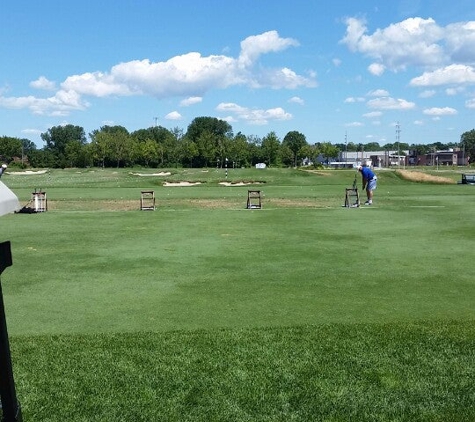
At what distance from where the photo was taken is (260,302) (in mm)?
8211

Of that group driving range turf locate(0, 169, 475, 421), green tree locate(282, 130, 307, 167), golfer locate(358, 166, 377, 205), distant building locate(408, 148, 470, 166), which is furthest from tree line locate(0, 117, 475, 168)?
driving range turf locate(0, 169, 475, 421)

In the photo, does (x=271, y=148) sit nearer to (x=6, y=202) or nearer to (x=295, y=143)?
(x=295, y=143)

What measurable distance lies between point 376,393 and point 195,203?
79.1ft

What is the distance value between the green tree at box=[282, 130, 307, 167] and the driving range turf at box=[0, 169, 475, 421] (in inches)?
4463

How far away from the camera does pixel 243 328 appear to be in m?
6.88

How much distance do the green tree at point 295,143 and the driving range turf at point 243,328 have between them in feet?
372

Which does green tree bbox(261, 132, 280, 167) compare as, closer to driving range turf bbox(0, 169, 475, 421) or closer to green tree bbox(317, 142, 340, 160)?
green tree bbox(317, 142, 340, 160)

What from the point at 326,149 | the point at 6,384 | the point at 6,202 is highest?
the point at 326,149

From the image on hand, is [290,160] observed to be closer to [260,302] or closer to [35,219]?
[35,219]

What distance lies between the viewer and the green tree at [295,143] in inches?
4995

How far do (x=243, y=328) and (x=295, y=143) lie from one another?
12664cm

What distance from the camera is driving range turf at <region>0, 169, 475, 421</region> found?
16.5ft

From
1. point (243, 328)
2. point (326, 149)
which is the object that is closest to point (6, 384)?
point (243, 328)

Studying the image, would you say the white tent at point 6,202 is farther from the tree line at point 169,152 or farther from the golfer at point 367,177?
the tree line at point 169,152
